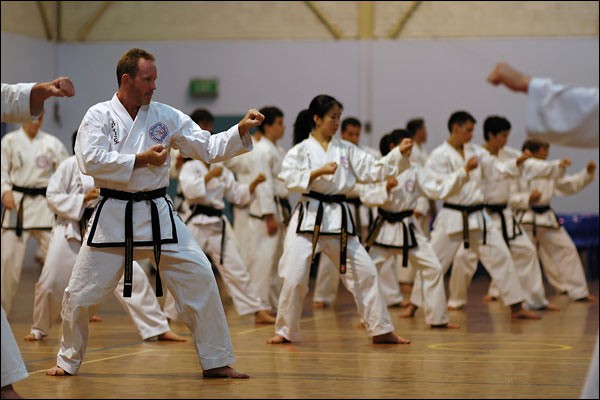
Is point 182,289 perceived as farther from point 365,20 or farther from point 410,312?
point 365,20

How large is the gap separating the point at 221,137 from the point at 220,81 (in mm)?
8899

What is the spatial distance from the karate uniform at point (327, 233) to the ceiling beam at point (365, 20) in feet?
22.8

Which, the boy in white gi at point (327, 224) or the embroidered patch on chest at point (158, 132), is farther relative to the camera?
the boy in white gi at point (327, 224)

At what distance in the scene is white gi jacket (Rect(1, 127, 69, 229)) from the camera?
28.9 ft

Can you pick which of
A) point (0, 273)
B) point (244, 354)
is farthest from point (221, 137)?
point (0, 273)

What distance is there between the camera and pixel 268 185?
9.38m

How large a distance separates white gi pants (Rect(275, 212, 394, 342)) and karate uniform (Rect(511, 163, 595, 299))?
370cm

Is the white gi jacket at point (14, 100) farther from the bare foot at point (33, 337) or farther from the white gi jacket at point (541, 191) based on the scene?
the white gi jacket at point (541, 191)

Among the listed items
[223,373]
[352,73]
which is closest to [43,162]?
[223,373]

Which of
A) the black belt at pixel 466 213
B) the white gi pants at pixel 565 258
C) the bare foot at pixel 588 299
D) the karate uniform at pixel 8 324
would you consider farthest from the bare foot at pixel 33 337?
the bare foot at pixel 588 299

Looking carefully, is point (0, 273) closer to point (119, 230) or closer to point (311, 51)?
point (119, 230)

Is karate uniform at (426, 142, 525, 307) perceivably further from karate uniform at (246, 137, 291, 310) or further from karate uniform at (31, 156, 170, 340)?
karate uniform at (31, 156, 170, 340)

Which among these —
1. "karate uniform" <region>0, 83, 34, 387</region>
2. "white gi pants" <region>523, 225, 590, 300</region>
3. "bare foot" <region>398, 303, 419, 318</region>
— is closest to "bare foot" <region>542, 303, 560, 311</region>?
"white gi pants" <region>523, 225, 590, 300</region>

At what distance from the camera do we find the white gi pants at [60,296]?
Result: 7.16 meters
